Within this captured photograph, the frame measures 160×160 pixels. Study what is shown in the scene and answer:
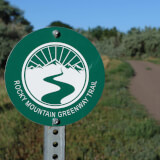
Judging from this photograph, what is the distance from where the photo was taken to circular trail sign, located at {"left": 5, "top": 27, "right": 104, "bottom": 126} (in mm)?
1529

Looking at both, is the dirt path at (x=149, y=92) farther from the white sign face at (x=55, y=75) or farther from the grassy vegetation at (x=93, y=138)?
the white sign face at (x=55, y=75)

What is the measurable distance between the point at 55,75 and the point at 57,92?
90 mm

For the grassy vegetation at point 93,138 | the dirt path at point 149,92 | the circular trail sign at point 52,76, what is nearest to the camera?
the circular trail sign at point 52,76

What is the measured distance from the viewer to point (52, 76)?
1.55 metres

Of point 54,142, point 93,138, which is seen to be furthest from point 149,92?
point 54,142

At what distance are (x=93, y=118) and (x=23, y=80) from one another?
146 inches

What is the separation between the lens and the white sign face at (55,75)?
153 centimetres

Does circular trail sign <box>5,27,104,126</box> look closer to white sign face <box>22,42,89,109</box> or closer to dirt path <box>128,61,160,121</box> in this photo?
white sign face <box>22,42,89,109</box>

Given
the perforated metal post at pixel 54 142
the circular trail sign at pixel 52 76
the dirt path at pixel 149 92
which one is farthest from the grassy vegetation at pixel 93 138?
the circular trail sign at pixel 52 76

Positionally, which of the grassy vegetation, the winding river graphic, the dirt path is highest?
the dirt path

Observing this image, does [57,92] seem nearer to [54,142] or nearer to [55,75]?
[55,75]

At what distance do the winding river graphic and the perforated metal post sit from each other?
157 millimetres

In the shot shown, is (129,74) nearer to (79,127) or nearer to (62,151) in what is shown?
(79,127)

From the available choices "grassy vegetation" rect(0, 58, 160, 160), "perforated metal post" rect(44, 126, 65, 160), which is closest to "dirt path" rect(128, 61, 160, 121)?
"grassy vegetation" rect(0, 58, 160, 160)
